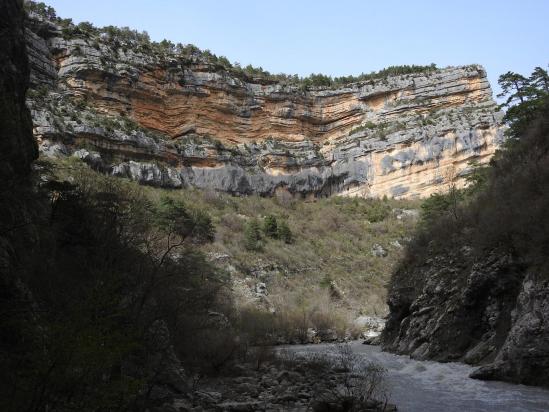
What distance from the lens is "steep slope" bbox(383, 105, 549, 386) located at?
45.4 ft

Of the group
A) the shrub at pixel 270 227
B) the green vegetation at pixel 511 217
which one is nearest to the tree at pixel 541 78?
the green vegetation at pixel 511 217

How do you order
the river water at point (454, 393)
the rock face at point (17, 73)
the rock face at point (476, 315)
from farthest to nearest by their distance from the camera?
the rock face at point (17, 73) → the rock face at point (476, 315) → the river water at point (454, 393)

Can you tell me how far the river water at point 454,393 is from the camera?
11.7m

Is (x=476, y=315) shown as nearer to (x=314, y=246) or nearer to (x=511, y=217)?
(x=511, y=217)

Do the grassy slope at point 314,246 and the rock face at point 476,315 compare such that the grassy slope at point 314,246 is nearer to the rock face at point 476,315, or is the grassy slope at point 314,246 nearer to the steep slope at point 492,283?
the rock face at point 476,315

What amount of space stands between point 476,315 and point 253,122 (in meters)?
64.0

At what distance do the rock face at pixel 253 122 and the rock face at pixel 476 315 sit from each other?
44869 millimetres

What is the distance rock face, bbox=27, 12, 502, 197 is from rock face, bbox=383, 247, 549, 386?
44.9 meters

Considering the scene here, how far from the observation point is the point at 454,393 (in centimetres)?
1360

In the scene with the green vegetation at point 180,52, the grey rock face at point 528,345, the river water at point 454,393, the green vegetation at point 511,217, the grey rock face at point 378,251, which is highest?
the green vegetation at point 180,52

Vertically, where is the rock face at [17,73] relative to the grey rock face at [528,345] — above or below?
above

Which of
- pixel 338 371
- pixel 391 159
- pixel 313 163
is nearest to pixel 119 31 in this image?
pixel 313 163

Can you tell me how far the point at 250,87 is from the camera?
8119 cm

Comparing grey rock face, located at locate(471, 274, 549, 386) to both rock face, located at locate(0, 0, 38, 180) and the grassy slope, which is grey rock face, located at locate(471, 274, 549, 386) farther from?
the grassy slope
